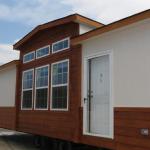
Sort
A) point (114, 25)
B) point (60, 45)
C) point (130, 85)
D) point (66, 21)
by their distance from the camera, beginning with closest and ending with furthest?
point (130, 85) → point (114, 25) → point (66, 21) → point (60, 45)

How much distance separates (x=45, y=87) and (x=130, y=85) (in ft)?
13.7

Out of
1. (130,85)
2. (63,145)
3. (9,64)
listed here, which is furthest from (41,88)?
(130,85)

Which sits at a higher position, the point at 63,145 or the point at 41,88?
the point at 41,88

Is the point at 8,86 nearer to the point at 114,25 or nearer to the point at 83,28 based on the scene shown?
the point at 83,28

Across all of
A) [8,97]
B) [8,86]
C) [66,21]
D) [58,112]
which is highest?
[66,21]

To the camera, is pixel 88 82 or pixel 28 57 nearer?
pixel 88 82

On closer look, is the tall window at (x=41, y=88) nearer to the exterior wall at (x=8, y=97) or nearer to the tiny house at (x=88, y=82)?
the tiny house at (x=88, y=82)

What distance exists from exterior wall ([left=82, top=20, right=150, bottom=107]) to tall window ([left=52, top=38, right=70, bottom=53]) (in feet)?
6.69

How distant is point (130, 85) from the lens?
6.76 m

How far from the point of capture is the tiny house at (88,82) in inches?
259

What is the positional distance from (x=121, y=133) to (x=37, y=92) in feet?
15.4

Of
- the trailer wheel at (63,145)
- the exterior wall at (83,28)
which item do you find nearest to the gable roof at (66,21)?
the exterior wall at (83,28)

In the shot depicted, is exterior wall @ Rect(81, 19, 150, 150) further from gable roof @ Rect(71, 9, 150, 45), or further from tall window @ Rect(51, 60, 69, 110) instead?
tall window @ Rect(51, 60, 69, 110)

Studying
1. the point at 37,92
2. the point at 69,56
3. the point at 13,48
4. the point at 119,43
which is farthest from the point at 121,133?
the point at 13,48
